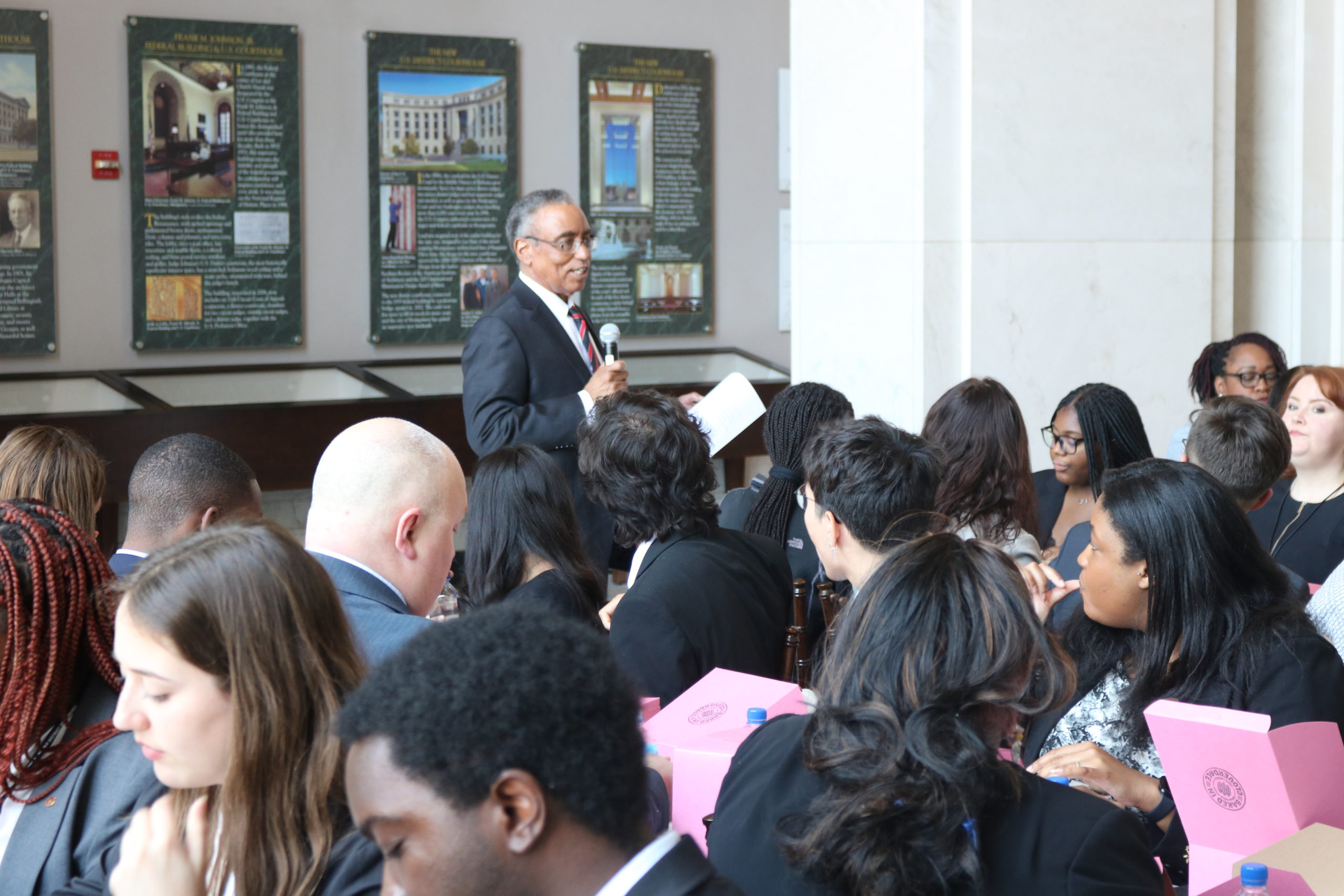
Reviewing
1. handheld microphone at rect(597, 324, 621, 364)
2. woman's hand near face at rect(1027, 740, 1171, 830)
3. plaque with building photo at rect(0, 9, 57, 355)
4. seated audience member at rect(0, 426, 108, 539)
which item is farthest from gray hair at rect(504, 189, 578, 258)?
plaque with building photo at rect(0, 9, 57, 355)

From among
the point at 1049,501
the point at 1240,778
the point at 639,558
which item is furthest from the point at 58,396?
the point at 1240,778

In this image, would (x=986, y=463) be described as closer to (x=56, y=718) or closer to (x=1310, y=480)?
(x=1310, y=480)

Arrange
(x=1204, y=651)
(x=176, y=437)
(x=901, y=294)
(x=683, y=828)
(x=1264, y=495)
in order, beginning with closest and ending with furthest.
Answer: (x=683, y=828) → (x=1204, y=651) → (x=176, y=437) → (x=1264, y=495) → (x=901, y=294)

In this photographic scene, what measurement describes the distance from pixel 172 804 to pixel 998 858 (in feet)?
2.95

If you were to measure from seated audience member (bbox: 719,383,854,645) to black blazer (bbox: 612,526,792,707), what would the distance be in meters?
0.67

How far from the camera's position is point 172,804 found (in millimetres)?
1447

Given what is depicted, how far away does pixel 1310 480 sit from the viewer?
4.00m

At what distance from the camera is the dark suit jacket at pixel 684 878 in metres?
1.04

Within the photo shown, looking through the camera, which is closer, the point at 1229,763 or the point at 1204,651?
the point at 1229,763

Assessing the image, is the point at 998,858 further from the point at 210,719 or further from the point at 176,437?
the point at 176,437

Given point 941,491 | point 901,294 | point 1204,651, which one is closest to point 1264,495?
point 941,491

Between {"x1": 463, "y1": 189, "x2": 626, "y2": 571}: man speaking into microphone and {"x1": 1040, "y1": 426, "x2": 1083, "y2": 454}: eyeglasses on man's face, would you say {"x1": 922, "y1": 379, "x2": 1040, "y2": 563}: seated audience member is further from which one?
{"x1": 463, "y1": 189, "x2": 626, "y2": 571}: man speaking into microphone

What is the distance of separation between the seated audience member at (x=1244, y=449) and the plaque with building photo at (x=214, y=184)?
18.0 feet

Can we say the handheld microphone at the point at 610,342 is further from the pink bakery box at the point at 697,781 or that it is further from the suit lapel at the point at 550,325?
the pink bakery box at the point at 697,781
